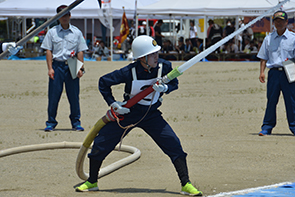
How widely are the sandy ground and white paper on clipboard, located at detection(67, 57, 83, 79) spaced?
1.02 meters

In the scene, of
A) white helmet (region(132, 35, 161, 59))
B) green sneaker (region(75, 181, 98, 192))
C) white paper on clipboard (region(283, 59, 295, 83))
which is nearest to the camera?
white helmet (region(132, 35, 161, 59))

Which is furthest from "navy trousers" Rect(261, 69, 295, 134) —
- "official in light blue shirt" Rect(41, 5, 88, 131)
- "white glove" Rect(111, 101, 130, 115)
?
"white glove" Rect(111, 101, 130, 115)

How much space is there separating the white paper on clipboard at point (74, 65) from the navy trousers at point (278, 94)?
3186 mm

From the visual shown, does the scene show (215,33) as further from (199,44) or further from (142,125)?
→ (142,125)

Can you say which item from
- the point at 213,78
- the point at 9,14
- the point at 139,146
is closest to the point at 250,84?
the point at 213,78

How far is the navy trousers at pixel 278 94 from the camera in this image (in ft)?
26.1

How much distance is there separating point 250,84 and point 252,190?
11.7m

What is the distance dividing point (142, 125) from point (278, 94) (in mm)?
3815

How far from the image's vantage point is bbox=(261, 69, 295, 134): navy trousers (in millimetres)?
7953

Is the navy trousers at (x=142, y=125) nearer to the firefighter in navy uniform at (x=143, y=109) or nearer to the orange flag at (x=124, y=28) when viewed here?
the firefighter in navy uniform at (x=143, y=109)

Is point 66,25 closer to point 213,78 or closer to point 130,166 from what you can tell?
point 130,166

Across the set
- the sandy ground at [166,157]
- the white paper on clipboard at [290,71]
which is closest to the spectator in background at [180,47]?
the sandy ground at [166,157]

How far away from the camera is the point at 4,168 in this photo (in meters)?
6.09

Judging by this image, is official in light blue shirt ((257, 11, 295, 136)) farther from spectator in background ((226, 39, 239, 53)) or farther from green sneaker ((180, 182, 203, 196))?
spectator in background ((226, 39, 239, 53))
